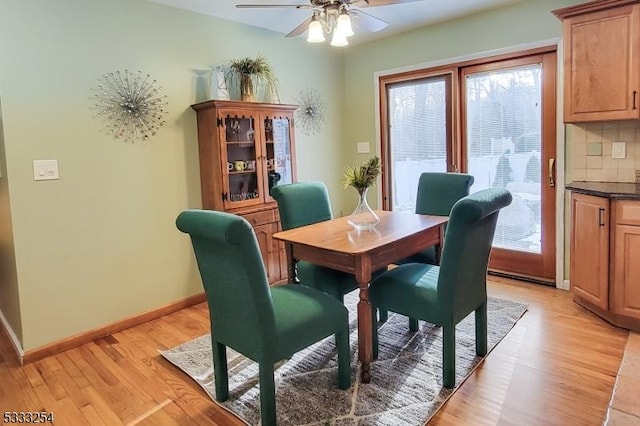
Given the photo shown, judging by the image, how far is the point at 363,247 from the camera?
85.8 inches

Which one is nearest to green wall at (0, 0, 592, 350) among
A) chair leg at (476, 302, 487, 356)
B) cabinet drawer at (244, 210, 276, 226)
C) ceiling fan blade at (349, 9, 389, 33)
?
cabinet drawer at (244, 210, 276, 226)

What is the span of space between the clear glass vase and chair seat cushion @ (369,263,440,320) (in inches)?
13.3

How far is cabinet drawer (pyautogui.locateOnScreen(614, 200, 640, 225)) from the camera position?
2.68m

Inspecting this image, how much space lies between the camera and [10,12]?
256cm

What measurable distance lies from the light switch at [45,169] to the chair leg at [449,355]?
101 inches

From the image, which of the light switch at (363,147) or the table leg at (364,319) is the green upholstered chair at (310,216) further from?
the light switch at (363,147)

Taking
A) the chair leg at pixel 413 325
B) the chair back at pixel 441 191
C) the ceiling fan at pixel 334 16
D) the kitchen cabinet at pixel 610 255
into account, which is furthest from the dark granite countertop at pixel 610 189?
the ceiling fan at pixel 334 16

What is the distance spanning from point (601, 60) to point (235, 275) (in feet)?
9.45

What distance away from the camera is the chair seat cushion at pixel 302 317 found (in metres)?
1.94

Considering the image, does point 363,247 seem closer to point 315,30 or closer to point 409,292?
point 409,292

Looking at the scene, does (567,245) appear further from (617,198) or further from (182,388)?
(182,388)

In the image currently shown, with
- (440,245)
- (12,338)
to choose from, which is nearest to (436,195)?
(440,245)

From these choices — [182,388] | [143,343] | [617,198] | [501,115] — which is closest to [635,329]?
[617,198]

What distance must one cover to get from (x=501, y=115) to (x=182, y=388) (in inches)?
133
